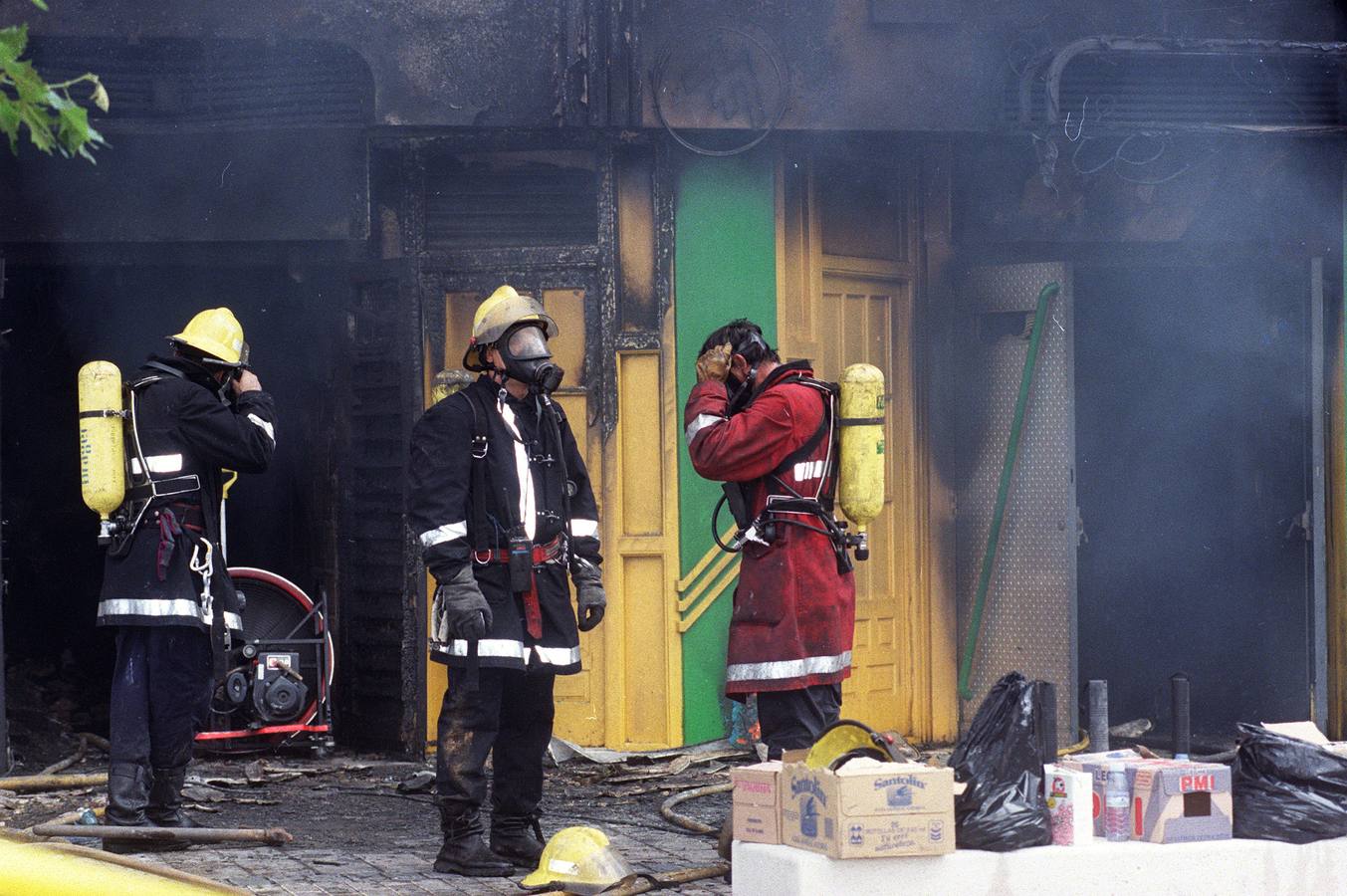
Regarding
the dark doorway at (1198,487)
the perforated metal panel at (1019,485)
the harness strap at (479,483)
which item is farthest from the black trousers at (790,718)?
the dark doorway at (1198,487)

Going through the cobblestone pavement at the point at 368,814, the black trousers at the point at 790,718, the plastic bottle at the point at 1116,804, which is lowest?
the cobblestone pavement at the point at 368,814

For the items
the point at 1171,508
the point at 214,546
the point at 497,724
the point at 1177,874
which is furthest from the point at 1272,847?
the point at 1171,508

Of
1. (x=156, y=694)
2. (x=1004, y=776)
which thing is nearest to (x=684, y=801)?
(x=156, y=694)

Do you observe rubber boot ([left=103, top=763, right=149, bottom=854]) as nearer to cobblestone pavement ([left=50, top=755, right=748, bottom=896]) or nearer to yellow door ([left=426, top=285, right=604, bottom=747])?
cobblestone pavement ([left=50, top=755, right=748, bottom=896])

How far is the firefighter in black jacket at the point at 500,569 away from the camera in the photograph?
6613 millimetres

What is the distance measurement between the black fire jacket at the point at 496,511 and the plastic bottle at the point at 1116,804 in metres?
2.08

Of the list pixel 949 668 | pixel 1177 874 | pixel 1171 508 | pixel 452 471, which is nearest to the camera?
pixel 1177 874

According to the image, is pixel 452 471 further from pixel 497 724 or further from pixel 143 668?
pixel 143 668

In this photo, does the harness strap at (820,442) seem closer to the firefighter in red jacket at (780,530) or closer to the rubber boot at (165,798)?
the firefighter in red jacket at (780,530)

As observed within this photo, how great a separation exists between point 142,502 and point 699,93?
3.86m

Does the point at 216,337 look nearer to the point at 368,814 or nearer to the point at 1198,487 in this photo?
the point at 368,814

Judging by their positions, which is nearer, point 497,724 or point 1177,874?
point 1177,874

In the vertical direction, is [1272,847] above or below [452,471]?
below

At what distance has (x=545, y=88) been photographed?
9.35 metres
